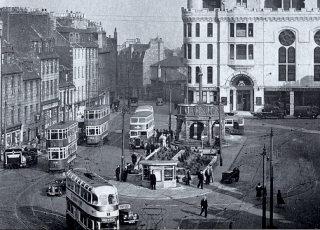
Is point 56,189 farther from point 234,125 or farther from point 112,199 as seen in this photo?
point 234,125

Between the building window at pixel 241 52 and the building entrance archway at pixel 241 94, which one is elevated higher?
the building window at pixel 241 52

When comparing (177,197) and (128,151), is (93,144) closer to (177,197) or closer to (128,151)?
(128,151)

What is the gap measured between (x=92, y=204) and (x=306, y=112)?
200ft

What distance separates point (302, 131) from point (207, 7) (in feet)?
103

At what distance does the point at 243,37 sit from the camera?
9169cm

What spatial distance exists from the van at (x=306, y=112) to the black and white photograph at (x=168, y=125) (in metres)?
0.14

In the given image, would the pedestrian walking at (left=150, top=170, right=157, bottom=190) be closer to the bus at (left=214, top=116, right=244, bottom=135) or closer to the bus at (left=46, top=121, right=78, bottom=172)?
the bus at (left=46, top=121, right=78, bottom=172)

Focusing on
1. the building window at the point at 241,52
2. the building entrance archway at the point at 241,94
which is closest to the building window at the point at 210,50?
the building window at the point at 241,52

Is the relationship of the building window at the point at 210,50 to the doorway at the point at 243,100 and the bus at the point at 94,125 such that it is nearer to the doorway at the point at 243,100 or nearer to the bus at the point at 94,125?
the doorway at the point at 243,100

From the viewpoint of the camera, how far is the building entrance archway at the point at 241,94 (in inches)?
3671

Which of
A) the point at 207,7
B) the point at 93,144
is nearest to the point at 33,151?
the point at 93,144

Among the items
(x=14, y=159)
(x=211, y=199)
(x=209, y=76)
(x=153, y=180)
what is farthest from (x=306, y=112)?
(x=211, y=199)

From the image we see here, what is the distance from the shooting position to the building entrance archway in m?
93.2

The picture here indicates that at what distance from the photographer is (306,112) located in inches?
3401
